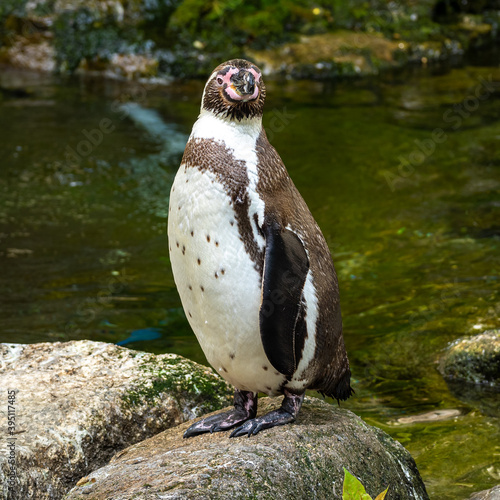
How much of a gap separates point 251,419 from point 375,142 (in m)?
9.84

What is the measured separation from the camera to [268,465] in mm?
3820

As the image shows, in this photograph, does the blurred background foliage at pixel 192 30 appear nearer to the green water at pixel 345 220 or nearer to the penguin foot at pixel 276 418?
the green water at pixel 345 220

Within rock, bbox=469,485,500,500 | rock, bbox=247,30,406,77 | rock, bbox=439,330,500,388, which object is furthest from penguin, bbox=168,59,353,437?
rock, bbox=247,30,406,77

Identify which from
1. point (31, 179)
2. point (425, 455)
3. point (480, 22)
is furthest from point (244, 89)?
point (480, 22)

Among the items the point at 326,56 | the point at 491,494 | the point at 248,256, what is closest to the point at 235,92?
the point at 248,256

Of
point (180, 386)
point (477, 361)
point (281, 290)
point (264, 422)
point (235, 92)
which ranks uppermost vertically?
point (235, 92)

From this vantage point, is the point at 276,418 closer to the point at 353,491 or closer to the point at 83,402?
the point at 353,491

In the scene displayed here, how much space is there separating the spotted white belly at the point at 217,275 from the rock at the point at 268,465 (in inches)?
14.6

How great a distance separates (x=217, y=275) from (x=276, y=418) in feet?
2.86

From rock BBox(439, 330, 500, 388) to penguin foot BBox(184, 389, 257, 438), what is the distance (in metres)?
2.80

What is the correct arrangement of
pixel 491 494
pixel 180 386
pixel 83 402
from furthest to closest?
pixel 180 386, pixel 83 402, pixel 491 494

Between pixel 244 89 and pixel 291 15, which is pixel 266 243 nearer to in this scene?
pixel 244 89

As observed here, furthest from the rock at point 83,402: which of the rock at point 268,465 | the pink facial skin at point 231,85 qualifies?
the pink facial skin at point 231,85

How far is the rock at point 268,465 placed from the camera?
362 centimetres
